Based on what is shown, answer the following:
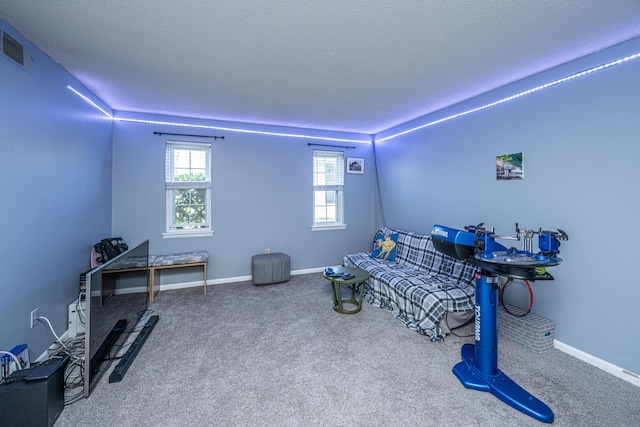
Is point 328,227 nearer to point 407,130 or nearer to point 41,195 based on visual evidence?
point 407,130

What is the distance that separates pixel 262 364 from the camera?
218 cm

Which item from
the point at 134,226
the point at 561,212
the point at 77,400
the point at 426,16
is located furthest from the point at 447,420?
the point at 134,226

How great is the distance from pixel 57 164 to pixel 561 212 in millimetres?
4600

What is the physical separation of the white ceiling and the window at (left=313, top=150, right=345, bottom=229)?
1.66 meters

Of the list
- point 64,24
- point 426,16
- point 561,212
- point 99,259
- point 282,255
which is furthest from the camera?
point 282,255

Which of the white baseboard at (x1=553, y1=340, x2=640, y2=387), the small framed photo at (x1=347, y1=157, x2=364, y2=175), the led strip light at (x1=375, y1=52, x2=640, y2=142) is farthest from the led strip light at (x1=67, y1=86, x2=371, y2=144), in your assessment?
the white baseboard at (x1=553, y1=340, x2=640, y2=387)

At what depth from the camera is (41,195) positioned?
2191 millimetres

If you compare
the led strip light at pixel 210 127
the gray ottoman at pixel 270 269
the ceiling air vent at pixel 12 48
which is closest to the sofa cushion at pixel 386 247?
the gray ottoman at pixel 270 269

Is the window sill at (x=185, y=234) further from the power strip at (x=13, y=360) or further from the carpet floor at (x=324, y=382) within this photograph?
the power strip at (x=13, y=360)

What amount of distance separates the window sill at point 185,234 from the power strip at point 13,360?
2.08 meters

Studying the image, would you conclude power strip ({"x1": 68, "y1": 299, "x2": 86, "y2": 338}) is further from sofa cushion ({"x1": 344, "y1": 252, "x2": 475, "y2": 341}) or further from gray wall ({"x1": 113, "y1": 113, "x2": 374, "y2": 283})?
sofa cushion ({"x1": 344, "y1": 252, "x2": 475, "y2": 341})

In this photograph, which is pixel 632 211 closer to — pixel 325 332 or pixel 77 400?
pixel 325 332

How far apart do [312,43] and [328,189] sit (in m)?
2.95

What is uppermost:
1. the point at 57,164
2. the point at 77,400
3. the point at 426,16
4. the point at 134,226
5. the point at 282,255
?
the point at 426,16
